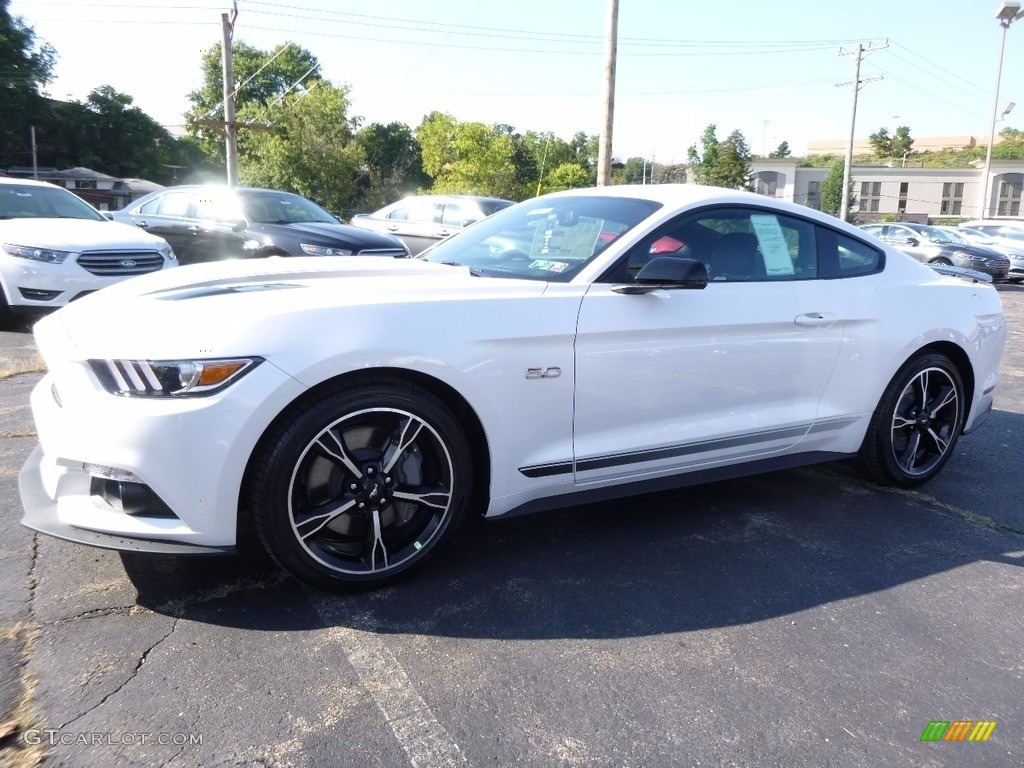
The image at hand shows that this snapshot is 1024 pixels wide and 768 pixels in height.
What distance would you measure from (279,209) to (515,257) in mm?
7460

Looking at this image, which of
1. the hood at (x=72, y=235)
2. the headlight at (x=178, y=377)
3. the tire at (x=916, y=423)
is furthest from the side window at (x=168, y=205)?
the tire at (x=916, y=423)

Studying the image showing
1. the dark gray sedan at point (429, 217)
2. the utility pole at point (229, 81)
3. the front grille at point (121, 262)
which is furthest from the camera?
the utility pole at point (229, 81)

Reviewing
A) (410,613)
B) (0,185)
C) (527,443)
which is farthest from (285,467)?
(0,185)

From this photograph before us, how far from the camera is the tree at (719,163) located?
53062mm

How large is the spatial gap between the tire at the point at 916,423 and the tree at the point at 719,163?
150 ft

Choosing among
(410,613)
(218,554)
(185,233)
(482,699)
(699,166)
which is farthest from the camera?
(699,166)

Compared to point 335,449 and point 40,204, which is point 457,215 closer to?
point 40,204

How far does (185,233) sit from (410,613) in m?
8.95

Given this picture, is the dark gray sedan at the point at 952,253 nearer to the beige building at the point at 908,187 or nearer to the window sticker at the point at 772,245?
the window sticker at the point at 772,245

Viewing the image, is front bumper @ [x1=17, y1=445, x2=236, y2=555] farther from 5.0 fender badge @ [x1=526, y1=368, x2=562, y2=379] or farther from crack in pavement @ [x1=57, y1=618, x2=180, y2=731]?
5.0 fender badge @ [x1=526, y1=368, x2=562, y2=379]

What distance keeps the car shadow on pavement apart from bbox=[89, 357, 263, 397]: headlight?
72 centimetres

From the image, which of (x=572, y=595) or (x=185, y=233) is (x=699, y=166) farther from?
(x=572, y=595)

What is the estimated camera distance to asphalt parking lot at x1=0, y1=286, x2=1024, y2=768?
2.11 meters

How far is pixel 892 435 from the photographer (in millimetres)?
4109
